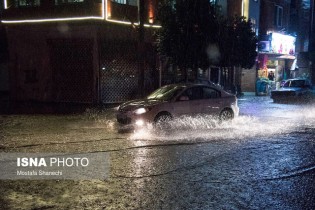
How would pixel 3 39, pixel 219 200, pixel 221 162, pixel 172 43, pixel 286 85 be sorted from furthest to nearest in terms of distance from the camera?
pixel 3 39, pixel 286 85, pixel 172 43, pixel 221 162, pixel 219 200

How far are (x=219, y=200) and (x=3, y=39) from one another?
86.6 feet

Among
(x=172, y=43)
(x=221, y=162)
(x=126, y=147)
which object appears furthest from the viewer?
(x=172, y=43)

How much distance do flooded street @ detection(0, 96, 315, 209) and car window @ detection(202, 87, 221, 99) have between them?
0.77 meters

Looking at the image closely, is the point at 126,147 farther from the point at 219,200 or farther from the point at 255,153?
the point at 219,200

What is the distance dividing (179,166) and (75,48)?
15.0 meters

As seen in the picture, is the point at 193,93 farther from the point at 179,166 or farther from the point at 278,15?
the point at 278,15

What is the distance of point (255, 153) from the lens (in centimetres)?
895

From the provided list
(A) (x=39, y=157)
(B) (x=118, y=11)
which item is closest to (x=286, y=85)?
(B) (x=118, y=11)

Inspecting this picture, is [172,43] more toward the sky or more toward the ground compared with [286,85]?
more toward the sky

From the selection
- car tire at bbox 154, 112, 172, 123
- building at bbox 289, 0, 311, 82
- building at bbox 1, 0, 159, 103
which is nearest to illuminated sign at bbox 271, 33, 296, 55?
building at bbox 289, 0, 311, 82

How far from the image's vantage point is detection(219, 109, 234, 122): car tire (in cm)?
1412

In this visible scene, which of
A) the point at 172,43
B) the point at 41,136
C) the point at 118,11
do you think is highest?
the point at 118,11

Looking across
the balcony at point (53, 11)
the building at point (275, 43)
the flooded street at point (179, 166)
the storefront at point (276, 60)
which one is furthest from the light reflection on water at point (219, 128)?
the building at point (275, 43)

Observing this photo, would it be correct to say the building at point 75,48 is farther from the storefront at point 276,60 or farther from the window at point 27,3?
the storefront at point 276,60
